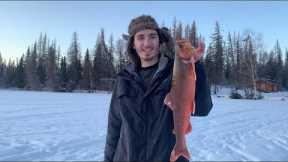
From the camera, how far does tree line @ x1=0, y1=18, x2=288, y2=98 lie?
158ft

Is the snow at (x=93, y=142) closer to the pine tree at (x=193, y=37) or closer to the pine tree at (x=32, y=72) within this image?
the pine tree at (x=193, y=37)

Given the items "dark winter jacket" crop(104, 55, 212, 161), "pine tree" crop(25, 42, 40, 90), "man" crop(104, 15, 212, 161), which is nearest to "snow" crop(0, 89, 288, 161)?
"man" crop(104, 15, 212, 161)

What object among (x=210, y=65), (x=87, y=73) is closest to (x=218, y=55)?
(x=210, y=65)

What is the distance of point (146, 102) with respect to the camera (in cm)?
216

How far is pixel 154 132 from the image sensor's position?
6.91 ft

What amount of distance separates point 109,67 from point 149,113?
2121 inches

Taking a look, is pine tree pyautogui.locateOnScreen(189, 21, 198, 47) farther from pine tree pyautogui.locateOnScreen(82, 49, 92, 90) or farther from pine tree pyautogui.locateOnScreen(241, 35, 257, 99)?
pine tree pyautogui.locateOnScreen(82, 49, 92, 90)

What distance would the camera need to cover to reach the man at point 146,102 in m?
Answer: 2.09

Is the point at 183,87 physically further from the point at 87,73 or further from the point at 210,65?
the point at 87,73

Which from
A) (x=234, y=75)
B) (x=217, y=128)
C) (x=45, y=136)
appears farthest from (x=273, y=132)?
(x=234, y=75)

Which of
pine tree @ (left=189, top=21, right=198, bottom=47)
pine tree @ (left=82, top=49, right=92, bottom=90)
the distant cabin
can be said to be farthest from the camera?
pine tree @ (left=82, top=49, right=92, bottom=90)


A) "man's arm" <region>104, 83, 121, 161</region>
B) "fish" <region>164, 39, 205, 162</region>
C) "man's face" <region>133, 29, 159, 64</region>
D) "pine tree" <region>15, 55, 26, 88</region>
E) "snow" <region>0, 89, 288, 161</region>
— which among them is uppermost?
"pine tree" <region>15, 55, 26, 88</region>

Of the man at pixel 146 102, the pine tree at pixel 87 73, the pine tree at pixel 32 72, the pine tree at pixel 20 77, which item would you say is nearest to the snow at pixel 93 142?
the man at pixel 146 102

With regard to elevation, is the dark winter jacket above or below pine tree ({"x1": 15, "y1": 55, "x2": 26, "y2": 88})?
below
